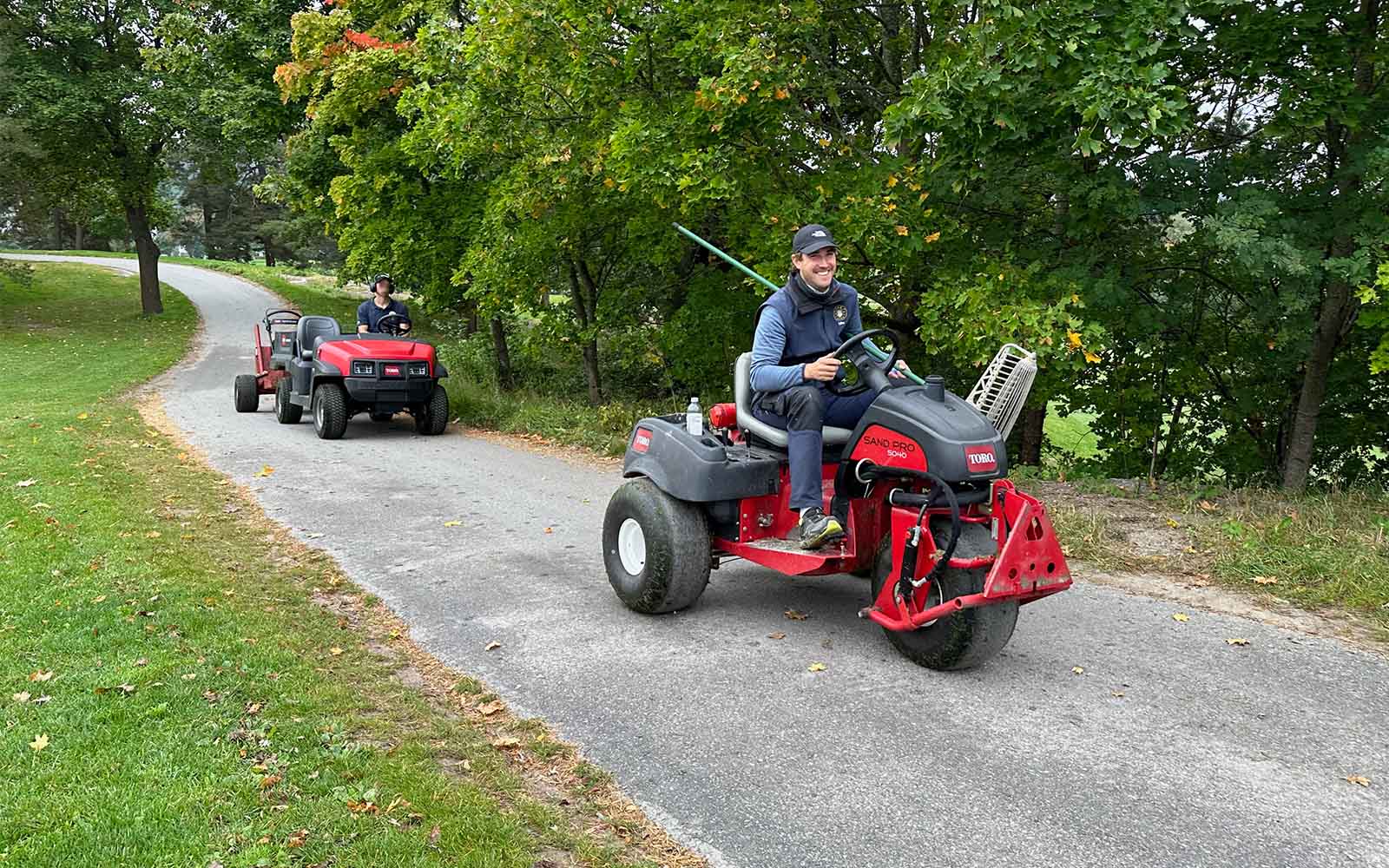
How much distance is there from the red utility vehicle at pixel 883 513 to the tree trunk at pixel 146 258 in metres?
29.9

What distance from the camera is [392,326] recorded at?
13016 millimetres

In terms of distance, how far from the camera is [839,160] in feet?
34.2

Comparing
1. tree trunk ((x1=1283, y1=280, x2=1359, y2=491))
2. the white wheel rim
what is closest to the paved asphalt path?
the white wheel rim

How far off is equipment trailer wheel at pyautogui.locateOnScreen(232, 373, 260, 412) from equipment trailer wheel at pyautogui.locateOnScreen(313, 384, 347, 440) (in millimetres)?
2902

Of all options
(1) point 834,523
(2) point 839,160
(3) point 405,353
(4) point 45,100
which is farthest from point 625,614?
(4) point 45,100

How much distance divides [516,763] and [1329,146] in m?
8.17

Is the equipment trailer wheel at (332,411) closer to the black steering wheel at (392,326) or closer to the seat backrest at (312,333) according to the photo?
the seat backrest at (312,333)

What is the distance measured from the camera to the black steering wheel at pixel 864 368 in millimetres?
4816

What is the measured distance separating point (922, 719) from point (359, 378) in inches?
369

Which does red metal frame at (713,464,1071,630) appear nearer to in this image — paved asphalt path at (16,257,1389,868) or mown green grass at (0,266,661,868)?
paved asphalt path at (16,257,1389,868)

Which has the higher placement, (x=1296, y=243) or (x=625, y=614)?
(x=1296, y=243)

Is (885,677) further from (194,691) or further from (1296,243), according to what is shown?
(1296,243)

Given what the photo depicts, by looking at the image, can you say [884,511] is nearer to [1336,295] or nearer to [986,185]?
[986,185]

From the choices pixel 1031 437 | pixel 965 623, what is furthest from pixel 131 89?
pixel 965 623
